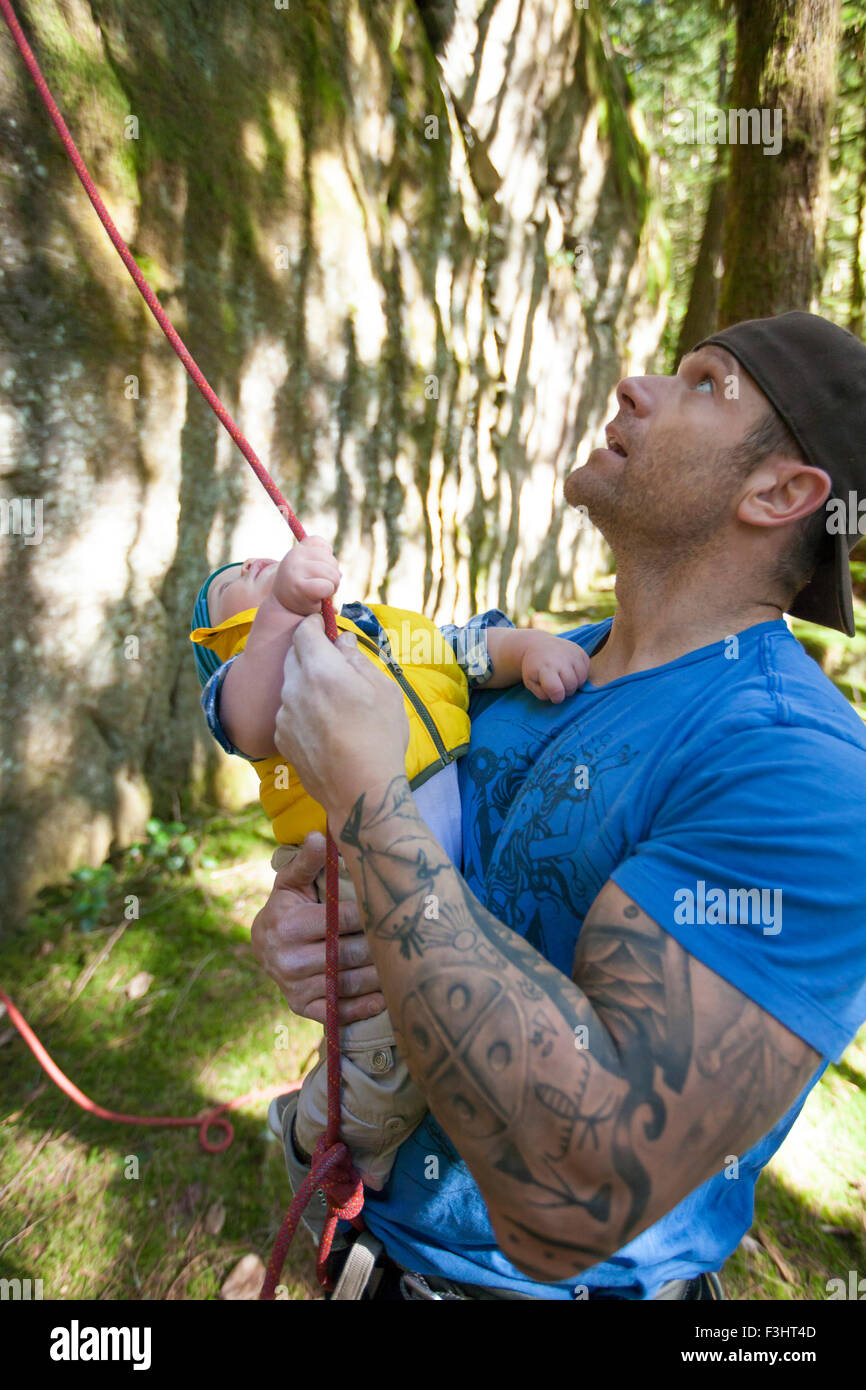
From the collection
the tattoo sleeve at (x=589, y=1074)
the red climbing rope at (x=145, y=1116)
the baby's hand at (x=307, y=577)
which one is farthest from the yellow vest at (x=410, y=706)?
the red climbing rope at (x=145, y=1116)

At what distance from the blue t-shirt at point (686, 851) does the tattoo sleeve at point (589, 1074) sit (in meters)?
0.06

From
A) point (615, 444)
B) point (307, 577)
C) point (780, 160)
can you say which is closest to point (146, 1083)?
point (307, 577)

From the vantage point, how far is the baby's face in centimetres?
180

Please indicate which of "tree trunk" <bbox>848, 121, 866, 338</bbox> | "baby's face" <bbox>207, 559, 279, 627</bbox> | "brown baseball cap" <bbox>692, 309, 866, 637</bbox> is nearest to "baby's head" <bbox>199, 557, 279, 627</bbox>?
"baby's face" <bbox>207, 559, 279, 627</bbox>

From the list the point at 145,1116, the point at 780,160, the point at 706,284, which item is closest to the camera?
the point at 145,1116

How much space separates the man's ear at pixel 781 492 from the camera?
4.66 feet

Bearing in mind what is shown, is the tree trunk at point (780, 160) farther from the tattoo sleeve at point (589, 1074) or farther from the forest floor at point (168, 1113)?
the tattoo sleeve at point (589, 1074)

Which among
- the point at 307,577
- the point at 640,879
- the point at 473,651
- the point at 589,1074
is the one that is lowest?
Answer: the point at 589,1074

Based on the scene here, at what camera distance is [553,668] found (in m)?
1.54

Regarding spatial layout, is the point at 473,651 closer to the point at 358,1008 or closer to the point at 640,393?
the point at 640,393

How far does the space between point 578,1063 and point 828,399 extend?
1.24 metres

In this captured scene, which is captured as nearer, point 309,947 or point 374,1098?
point 374,1098

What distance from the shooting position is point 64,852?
3023 mm
